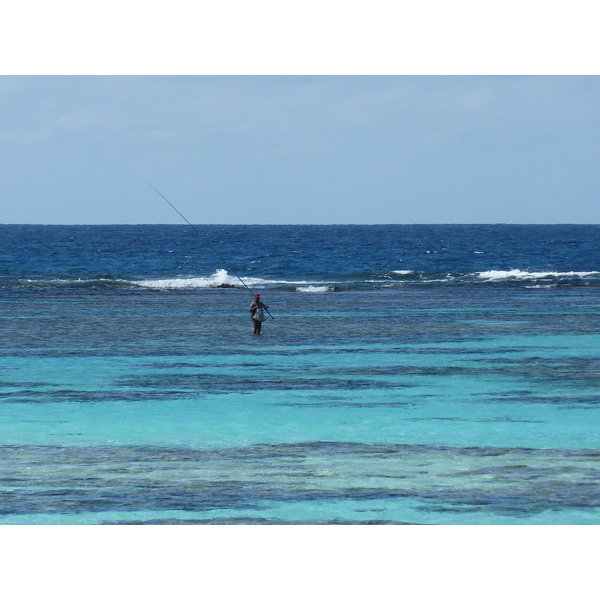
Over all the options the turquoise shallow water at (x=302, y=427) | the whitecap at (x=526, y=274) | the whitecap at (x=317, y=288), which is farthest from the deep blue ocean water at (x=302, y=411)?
the whitecap at (x=526, y=274)

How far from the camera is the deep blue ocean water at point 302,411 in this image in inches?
430

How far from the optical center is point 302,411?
53.8 feet

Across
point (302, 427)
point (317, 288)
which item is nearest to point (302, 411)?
point (302, 427)

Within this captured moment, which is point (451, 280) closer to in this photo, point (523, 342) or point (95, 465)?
point (523, 342)

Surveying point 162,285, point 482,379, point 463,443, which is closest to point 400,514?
point 463,443

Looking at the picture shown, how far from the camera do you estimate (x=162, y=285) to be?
4816 cm

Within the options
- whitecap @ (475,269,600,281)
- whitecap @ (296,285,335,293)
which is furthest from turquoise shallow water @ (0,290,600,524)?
whitecap @ (475,269,600,281)

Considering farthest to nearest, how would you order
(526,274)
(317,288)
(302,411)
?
(526,274) → (317,288) → (302,411)

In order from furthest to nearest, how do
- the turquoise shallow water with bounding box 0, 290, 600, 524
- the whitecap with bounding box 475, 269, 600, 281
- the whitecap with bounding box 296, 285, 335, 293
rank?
1. the whitecap with bounding box 475, 269, 600, 281
2. the whitecap with bounding box 296, 285, 335, 293
3. the turquoise shallow water with bounding box 0, 290, 600, 524

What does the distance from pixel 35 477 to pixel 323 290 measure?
3343 cm

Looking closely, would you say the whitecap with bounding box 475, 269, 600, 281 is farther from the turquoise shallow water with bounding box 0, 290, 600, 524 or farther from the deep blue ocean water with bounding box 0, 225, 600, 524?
the turquoise shallow water with bounding box 0, 290, 600, 524

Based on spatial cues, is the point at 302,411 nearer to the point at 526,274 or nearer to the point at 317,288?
the point at 317,288

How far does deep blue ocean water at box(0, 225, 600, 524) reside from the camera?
35.9ft

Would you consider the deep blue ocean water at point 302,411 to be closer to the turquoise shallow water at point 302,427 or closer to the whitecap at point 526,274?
the turquoise shallow water at point 302,427
